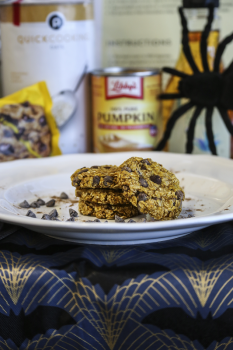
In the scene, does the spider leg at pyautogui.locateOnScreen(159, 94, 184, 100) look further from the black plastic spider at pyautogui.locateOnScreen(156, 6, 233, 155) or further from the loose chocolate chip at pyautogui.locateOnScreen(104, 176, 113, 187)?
the loose chocolate chip at pyautogui.locateOnScreen(104, 176, 113, 187)

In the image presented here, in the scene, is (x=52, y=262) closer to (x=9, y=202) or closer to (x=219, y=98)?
(x=9, y=202)

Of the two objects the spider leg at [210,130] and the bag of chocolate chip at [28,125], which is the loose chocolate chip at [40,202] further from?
the spider leg at [210,130]

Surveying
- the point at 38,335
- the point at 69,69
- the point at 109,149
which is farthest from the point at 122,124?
the point at 38,335

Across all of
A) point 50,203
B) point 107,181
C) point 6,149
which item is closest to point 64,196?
point 50,203

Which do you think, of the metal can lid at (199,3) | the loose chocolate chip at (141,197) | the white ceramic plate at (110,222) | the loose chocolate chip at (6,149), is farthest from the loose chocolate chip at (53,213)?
the metal can lid at (199,3)

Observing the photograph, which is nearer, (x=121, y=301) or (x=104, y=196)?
(x=121, y=301)

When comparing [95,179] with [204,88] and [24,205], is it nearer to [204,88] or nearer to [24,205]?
[24,205]
